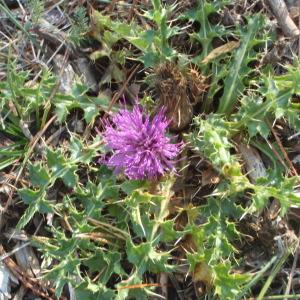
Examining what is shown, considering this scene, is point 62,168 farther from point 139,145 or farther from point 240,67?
point 240,67

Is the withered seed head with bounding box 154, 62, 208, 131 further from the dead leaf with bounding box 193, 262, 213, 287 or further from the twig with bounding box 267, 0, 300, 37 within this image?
the dead leaf with bounding box 193, 262, 213, 287

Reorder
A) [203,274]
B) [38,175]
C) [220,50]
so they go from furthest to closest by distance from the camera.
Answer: [220,50] < [38,175] < [203,274]

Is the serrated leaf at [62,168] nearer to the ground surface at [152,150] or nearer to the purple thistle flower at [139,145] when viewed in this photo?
the ground surface at [152,150]

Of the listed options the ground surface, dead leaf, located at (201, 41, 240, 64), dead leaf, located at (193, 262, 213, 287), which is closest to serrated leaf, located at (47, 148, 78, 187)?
the ground surface

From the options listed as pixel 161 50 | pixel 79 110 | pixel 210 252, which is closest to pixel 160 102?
pixel 161 50

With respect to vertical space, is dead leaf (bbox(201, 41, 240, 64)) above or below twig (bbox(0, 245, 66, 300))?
above

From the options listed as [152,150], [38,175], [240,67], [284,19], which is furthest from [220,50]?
[38,175]
